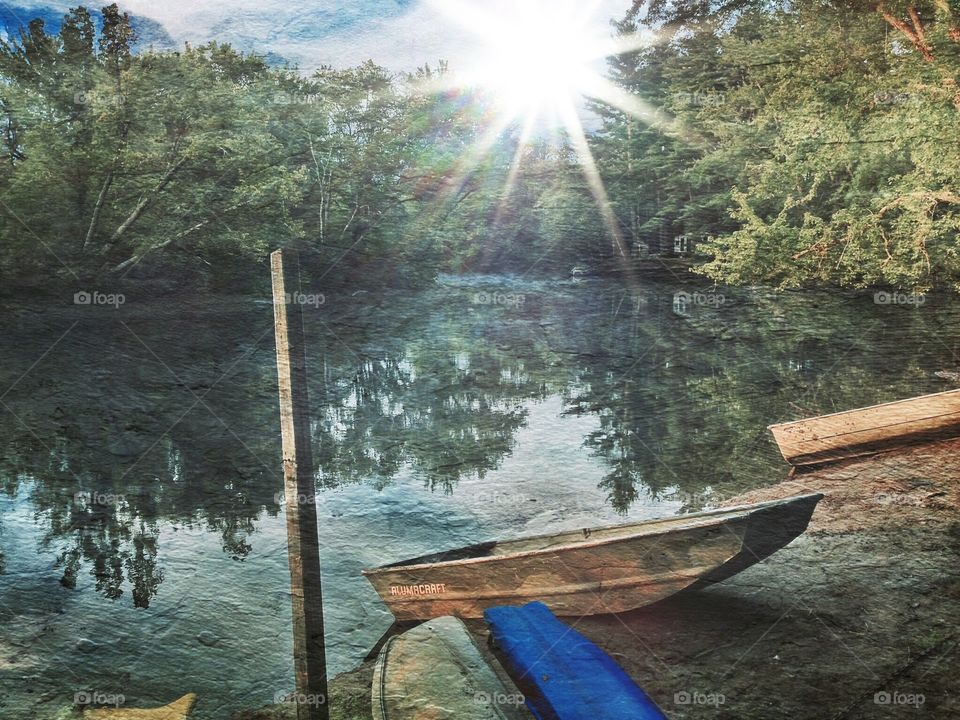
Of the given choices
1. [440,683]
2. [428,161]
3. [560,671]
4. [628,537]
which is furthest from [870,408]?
[428,161]

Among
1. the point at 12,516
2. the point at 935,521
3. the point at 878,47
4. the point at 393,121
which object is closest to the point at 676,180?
the point at 878,47

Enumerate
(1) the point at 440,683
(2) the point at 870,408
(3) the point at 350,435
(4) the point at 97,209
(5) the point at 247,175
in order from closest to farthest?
1. (1) the point at 440,683
2. (2) the point at 870,408
3. (3) the point at 350,435
4. (4) the point at 97,209
5. (5) the point at 247,175

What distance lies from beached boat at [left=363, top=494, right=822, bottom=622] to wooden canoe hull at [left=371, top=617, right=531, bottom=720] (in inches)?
15.1

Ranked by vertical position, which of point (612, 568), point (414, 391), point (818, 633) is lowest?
point (818, 633)

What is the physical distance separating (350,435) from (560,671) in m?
3.64

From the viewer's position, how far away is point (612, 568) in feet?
13.2

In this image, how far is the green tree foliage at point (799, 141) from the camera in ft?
23.4

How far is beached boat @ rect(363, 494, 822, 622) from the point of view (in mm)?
3965

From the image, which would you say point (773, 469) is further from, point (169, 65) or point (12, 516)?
point (169, 65)

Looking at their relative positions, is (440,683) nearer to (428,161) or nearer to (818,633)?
(818,633)

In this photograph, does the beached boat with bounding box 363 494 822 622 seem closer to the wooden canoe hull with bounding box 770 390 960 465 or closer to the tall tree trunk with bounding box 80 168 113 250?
the wooden canoe hull with bounding box 770 390 960 465

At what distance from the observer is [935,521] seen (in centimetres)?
482

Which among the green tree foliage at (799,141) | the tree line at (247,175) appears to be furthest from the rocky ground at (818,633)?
the tree line at (247,175)

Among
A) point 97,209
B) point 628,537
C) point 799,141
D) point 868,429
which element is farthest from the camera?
point 97,209
